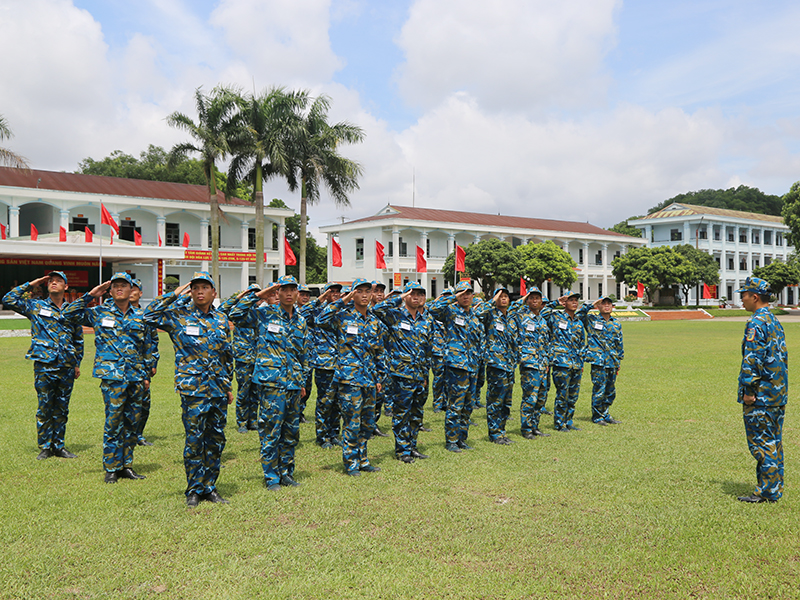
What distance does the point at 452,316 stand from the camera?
693 centimetres

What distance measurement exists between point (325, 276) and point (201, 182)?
46.9 ft

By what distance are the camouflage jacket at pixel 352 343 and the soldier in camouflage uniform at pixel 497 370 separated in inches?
73.5

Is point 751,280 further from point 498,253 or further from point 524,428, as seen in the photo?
point 498,253

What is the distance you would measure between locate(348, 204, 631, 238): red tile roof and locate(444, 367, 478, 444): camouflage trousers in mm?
42085

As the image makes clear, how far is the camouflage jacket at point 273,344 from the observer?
211 inches

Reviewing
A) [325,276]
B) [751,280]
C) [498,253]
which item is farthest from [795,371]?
[325,276]

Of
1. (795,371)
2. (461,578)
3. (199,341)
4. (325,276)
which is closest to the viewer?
(461,578)

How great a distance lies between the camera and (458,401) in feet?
22.5

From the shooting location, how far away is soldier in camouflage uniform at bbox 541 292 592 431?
26.5 feet

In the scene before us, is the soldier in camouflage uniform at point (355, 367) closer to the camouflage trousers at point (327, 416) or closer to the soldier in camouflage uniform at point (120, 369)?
the camouflage trousers at point (327, 416)

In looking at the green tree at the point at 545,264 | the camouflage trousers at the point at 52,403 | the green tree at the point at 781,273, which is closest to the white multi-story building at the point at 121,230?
the green tree at the point at 545,264

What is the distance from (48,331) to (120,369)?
1410 mm

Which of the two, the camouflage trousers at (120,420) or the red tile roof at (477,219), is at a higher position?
the red tile roof at (477,219)

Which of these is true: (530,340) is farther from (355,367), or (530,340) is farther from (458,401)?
(355,367)
